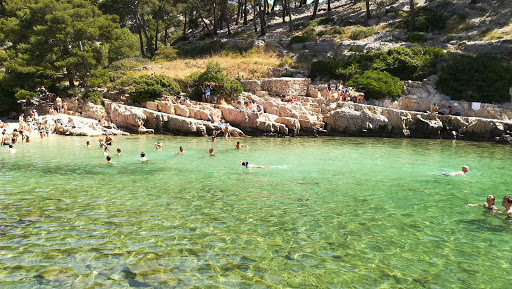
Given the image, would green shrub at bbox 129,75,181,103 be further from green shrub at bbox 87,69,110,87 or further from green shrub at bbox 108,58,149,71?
green shrub at bbox 108,58,149,71

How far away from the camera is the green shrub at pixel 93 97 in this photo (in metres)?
34.7

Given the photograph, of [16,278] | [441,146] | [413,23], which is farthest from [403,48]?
[16,278]

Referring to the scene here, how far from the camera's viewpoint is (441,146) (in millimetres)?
25312

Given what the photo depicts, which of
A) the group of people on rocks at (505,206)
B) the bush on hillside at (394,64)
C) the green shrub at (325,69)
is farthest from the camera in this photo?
the green shrub at (325,69)

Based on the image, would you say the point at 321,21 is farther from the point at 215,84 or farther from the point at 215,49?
the point at 215,84

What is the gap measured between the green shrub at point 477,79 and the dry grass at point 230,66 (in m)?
19.4

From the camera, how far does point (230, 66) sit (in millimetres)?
41938

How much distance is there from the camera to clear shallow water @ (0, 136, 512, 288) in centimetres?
629

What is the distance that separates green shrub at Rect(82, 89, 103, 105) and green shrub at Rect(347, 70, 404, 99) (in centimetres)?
2598

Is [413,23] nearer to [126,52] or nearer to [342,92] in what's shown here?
[342,92]

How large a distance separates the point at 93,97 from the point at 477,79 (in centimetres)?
3833

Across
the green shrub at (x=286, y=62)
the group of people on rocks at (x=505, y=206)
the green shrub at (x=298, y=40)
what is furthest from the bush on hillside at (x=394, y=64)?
the group of people on rocks at (x=505, y=206)

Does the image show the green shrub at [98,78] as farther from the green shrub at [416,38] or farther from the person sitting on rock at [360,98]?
the green shrub at [416,38]

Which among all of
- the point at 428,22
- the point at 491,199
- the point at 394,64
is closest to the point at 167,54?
the point at 394,64
